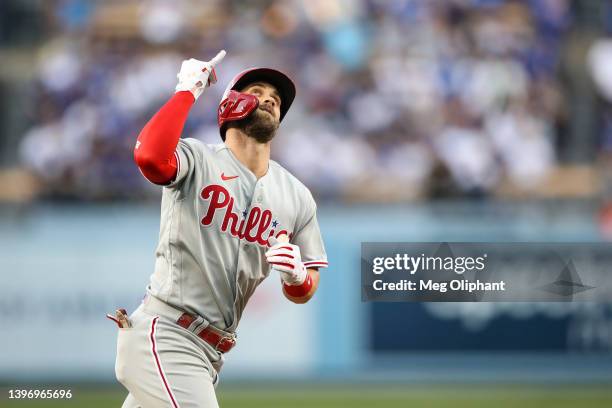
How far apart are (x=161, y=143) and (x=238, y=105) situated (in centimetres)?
53

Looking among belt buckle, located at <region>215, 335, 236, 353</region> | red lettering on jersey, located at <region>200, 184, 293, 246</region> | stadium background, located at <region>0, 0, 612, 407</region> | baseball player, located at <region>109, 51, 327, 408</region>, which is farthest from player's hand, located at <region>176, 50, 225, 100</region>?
stadium background, located at <region>0, 0, 612, 407</region>

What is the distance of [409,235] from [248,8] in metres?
3.99

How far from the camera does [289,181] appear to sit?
4.56 metres

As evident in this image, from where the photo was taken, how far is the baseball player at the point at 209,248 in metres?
4.14

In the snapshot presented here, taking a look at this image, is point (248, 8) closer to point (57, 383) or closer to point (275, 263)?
point (57, 383)

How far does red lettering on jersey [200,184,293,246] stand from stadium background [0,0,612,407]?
4.67m

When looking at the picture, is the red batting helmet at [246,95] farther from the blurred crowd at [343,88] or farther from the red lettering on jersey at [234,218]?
the blurred crowd at [343,88]

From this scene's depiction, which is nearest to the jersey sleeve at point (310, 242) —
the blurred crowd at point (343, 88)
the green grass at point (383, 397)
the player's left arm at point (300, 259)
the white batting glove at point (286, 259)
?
the player's left arm at point (300, 259)

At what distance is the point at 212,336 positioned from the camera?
4328mm

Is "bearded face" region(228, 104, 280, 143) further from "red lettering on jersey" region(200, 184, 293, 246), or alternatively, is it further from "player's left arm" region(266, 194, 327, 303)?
"player's left arm" region(266, 194, 327, 303)

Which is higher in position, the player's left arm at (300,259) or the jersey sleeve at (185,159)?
the jersey sleeve at (185,159)

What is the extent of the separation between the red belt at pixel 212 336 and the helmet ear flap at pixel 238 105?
0.83 metres

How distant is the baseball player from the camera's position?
4145mm

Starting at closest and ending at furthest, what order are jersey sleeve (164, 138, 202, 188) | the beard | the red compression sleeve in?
the red compression sleeve < jersey sleeve (164, 138, 202, 188) < the beard
